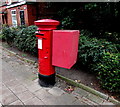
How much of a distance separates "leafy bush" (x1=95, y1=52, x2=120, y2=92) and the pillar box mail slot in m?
0.82

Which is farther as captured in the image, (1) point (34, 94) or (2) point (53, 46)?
(1) point (34, 94)

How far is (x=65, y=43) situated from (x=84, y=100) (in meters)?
1.35

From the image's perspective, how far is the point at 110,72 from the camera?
7.47ft

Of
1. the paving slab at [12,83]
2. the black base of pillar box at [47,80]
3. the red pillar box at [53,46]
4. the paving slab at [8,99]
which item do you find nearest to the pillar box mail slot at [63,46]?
the red pillar box at [53,46]

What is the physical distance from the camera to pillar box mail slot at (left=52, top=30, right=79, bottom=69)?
83.4 inches

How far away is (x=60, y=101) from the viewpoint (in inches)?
90.4

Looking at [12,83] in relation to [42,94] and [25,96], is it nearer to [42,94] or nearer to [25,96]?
[25,96]

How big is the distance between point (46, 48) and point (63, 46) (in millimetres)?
453

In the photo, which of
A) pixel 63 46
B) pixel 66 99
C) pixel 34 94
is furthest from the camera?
pixel 34 94

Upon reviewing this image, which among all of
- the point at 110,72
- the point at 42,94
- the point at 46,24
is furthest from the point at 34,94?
the point at 110,72

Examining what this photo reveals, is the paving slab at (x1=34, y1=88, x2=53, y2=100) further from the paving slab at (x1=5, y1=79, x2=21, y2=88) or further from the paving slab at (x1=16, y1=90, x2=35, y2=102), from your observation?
the paving slab at (x1=5, y1=79, x2=21, y2=88)

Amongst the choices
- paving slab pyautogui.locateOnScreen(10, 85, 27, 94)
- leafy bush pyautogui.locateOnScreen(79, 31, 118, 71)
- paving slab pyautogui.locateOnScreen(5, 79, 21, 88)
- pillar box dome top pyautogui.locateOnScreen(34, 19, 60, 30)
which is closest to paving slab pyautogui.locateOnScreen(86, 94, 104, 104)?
leafy bush pyautogui.locateOnScreen(79, 31, 118, 71)

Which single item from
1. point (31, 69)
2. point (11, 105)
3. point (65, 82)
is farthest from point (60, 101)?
point (31, 69)

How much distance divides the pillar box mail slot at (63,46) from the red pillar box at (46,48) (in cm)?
13
